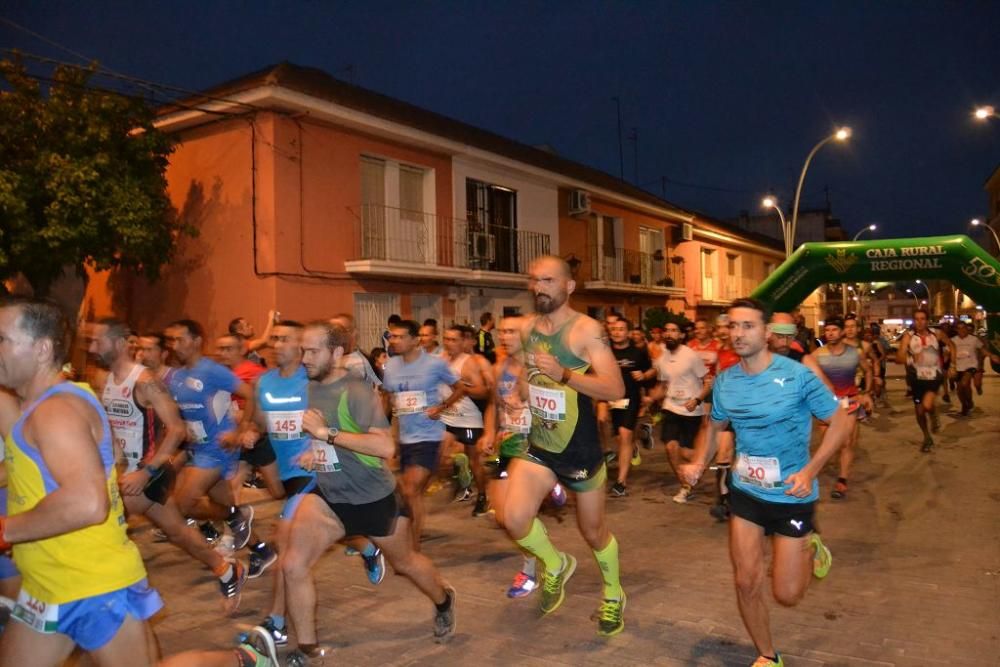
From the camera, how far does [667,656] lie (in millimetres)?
4402

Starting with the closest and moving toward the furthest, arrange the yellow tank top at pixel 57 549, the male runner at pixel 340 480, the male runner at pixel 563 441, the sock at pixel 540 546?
the yellow tank top at pixel 57 549, the male runner at pixel 340 480, the male runner at pixel 563 441, the sock at pixel 540 546

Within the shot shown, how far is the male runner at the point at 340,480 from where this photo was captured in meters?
4.18

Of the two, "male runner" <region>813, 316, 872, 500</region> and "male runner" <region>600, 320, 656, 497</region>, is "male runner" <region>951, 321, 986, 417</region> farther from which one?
"male runner" <region>600, 320, 656, 497</region>

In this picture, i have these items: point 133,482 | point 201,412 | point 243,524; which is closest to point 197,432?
point 201,412

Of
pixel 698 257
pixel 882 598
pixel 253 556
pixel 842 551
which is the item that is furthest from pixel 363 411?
pixel 698 257

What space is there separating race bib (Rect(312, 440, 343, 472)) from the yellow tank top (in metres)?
1.57

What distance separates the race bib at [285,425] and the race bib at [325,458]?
83 cm

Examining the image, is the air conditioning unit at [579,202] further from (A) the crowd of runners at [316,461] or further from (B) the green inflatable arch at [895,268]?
(A) the crowd of runners at [316,461]

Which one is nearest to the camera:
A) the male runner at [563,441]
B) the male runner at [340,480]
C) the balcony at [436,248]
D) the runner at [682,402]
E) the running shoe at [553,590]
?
the male runner at [340,480]

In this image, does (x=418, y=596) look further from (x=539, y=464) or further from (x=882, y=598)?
(x=882, y=598)

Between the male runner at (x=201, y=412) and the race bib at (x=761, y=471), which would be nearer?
the race bib at (x=761, y=471)

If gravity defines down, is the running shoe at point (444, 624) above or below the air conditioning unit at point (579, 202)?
below

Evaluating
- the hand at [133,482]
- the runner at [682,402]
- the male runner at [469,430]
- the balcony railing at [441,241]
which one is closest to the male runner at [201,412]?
the hand at [133,482]

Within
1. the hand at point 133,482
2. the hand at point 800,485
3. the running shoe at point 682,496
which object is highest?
the hand at point 800,485
